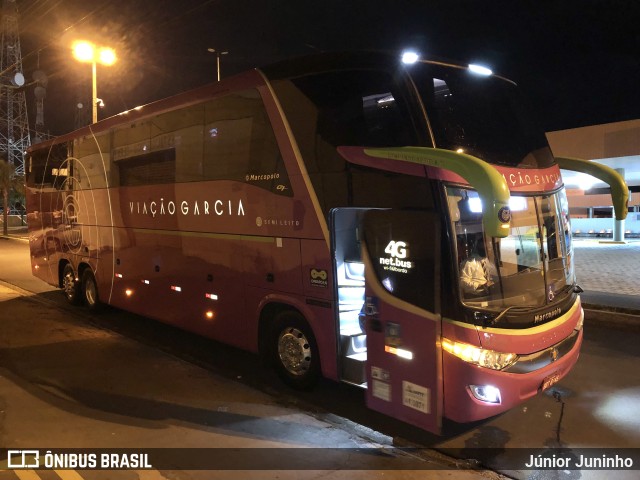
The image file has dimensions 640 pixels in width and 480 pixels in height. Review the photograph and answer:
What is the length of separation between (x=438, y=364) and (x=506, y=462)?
1.07m

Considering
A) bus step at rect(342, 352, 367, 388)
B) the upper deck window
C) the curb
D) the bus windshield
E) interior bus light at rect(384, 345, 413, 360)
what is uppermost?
the upper deck window

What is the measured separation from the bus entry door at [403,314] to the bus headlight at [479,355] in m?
0.12

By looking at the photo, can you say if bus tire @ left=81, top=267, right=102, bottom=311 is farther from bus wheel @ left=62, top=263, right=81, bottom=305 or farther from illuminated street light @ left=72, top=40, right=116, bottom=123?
illuminated street light @ left=72, top=40, right=116, bottom=123

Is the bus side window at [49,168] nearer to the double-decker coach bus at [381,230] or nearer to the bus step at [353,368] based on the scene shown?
the double-decker coach bus at [381,230]

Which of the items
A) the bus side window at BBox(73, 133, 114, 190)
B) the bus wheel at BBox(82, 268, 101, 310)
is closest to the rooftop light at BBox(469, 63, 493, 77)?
the bus side window at BBox(73, 133, 114, 190)

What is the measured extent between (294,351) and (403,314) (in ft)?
5.96

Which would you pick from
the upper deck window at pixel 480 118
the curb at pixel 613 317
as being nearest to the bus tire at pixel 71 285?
the upper deck window at pixel 480 118

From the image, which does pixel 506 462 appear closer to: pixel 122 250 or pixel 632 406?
pixel 632 406

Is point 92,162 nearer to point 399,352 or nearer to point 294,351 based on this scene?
point 294,351

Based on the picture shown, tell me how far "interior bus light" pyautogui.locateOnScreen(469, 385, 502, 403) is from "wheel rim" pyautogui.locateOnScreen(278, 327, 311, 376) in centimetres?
205

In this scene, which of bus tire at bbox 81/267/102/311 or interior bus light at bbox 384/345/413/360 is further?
bus tire at bbox 81/267/102/311

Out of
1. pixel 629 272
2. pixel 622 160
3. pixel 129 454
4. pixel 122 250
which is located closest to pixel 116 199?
pixel 122 250

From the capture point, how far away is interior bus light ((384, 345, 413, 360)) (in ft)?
14.5

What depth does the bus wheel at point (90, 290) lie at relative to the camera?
10128 mm
